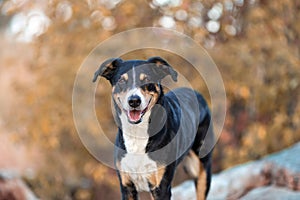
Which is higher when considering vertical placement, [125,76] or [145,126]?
[125,76]

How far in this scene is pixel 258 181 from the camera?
19.2 feet

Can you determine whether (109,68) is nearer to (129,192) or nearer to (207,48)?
(129,192)

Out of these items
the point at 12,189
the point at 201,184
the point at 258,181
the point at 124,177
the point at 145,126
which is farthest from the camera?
the point at 12,189

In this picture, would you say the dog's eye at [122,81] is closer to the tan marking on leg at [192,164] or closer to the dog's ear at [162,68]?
the dog's ear at [162,68]

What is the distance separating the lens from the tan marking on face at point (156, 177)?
342cm

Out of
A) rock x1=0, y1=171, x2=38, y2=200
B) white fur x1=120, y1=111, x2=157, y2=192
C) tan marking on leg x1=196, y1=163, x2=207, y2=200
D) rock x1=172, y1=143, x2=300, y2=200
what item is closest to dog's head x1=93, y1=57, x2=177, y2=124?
white fur x1=120, y1=111, x2=157, y2=192

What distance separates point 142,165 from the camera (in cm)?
342

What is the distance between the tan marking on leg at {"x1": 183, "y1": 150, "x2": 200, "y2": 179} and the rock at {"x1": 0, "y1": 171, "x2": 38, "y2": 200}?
293 cm

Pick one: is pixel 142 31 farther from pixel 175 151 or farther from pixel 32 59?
pixel 175 151

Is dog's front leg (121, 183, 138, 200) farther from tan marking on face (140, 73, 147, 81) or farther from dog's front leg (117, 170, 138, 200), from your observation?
tan marking on face (140, 73, 147, 81)

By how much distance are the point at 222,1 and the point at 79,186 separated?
3.99 m

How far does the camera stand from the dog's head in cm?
314

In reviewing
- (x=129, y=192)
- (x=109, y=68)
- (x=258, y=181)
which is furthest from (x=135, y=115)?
(x=258, y=181)

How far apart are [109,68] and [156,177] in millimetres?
817
